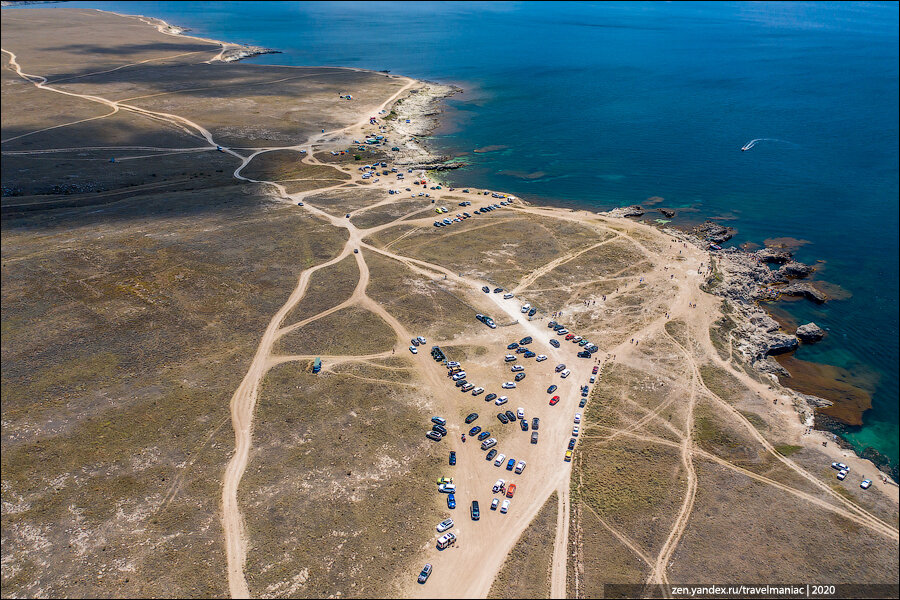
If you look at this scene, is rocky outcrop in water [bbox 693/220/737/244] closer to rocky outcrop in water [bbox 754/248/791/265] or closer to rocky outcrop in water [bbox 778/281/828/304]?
rocky outcrop in water [bbox 754/248/791/265]

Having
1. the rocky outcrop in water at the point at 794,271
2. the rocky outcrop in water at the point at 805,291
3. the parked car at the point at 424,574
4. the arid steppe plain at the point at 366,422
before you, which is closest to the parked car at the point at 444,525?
the arid steppe plain at the point at 366,422

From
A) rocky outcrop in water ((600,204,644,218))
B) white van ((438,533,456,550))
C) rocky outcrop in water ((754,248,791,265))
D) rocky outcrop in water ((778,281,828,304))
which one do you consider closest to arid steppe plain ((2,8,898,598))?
white van ((438,533,456,550))

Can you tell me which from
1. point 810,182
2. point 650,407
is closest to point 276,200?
point 650,407

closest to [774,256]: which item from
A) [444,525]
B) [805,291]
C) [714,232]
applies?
[805,291]

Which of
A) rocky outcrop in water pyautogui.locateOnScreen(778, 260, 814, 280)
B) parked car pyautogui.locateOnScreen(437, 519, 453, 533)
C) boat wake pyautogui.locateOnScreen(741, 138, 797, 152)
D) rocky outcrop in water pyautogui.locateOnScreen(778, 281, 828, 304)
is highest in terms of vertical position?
boat wake pyautogui.locateOnScreen(741, 138, 797, 152)

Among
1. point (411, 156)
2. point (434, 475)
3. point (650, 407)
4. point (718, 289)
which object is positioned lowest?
point (434, 475)

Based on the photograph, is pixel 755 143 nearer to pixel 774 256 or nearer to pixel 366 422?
pixel 774 256

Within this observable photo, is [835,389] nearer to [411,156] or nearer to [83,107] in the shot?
[411,156]

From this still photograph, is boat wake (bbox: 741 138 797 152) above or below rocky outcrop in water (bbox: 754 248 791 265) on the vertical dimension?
above
